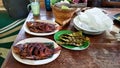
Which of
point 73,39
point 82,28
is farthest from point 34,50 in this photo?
point 82,28

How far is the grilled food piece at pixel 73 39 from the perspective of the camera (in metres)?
0.93

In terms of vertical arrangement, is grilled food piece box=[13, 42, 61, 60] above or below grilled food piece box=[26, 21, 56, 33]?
below

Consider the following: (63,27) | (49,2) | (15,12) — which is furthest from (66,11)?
(15,12)

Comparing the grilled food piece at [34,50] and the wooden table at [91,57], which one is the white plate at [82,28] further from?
the grilled food piece at [34,50]

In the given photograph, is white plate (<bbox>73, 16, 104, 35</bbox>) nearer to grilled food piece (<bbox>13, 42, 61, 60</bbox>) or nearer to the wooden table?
the wooden table

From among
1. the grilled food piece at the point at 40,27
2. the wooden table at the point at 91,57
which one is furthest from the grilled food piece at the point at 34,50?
the grilled food piece at the point at 40,27

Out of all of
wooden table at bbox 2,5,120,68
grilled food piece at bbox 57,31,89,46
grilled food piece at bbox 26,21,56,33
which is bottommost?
wooden table at bbox 2,5,120,68

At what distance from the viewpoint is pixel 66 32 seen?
1.03 metres

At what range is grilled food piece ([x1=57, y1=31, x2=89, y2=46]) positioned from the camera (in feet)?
3.06

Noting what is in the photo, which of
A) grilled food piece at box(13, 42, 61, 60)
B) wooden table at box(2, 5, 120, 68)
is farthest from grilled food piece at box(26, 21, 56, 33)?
grilled food piece at box(13, 42, 61, 60)

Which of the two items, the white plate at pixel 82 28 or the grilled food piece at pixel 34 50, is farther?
the white plate at pixel 82 28

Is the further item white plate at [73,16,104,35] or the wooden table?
white plate at [73,16,104,35]

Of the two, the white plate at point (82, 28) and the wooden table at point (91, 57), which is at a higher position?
the white plate at point (82, 28)

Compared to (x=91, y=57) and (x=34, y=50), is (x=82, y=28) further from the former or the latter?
(x=34, y=50)
